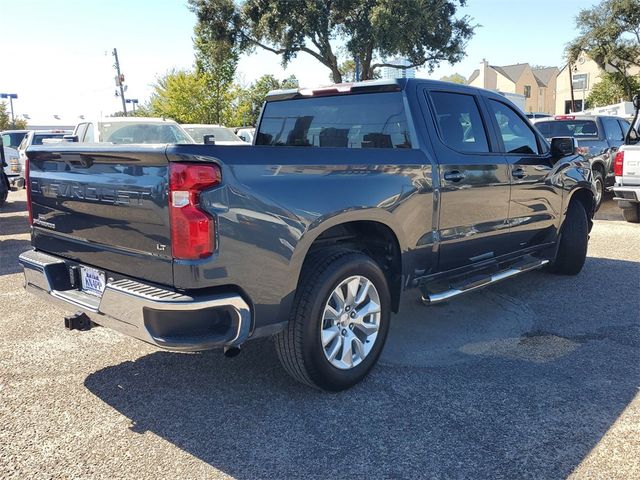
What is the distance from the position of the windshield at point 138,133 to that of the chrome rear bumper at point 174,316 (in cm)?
815

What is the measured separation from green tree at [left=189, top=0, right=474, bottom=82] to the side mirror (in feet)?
71.1

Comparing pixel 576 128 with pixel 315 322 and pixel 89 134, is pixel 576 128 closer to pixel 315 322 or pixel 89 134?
pixel 89 134

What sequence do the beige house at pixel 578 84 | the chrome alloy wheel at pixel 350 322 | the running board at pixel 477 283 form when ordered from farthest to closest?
1. the beige house at pixel 578 84
2. the running board at pixel 477 283
3. the chrome alloy wheel at pixel 350 322

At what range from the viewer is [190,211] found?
2748 millimetres

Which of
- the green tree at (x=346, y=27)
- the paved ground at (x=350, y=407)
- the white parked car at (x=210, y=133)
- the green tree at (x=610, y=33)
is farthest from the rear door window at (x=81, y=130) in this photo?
the green tree at (x=610, y=33)

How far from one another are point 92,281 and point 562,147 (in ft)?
14.4

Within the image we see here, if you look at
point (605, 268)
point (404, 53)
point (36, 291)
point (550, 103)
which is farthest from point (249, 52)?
point (550, 103)

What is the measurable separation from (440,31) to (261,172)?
2775cm

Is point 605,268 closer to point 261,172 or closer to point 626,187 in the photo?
point 626,187

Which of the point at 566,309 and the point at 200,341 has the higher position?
the point at 200,341

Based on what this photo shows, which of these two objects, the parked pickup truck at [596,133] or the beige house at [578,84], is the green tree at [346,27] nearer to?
the parked pickup truck at [596,133]

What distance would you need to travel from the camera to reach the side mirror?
5.47 meters

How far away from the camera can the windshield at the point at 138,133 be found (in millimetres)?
10695

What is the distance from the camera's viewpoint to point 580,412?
10.8ft
